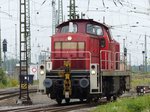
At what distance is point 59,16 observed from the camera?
Result: 59688 millimetres

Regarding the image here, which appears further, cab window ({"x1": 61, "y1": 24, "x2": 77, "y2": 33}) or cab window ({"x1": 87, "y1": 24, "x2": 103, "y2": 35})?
cab window ({"x1": 87, "y1": 24, "x2": 103, "y2": 35})

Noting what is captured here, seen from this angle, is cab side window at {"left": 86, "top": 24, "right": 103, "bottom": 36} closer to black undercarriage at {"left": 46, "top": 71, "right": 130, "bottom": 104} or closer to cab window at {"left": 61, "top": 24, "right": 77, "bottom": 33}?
cab window at {"left": 61, "top": 24, "right": 77, "bottom": 33}

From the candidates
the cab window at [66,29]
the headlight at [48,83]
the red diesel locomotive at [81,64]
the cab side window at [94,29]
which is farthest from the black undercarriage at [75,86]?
the cab window at [66,29]

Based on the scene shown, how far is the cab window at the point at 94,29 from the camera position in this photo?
2258 centimetres

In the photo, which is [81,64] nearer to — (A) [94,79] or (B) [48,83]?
(A) [94,79]

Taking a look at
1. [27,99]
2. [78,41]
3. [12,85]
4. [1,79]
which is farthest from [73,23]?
[12,85]

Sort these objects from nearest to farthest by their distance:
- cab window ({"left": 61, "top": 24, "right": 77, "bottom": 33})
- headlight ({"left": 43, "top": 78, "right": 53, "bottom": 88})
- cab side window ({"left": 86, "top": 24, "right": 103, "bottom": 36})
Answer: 1. headlight ({"left": 43, "top": 78, "right": 53, "bottom": 88})
2. cab window ({"left": 61, "top": 24, "right": 77, "bottom": 33})
3. cab side window ({"left": 86, "top": 24, "right": 103, "bottom": 36})

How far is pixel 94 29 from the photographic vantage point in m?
22.8

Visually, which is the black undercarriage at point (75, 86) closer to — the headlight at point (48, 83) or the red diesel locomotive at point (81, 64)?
the red diesel locomotive at point (81, 64)

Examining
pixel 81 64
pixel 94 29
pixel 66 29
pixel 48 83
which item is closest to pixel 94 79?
pixel 81 64

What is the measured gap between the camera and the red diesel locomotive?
2080 centimetres

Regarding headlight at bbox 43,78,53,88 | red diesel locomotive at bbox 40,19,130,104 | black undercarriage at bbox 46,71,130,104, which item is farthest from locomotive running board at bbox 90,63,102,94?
headlight at bbox 43,78,53,88

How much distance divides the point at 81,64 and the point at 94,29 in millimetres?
2098

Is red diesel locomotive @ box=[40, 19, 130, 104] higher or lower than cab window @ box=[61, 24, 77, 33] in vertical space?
lower
